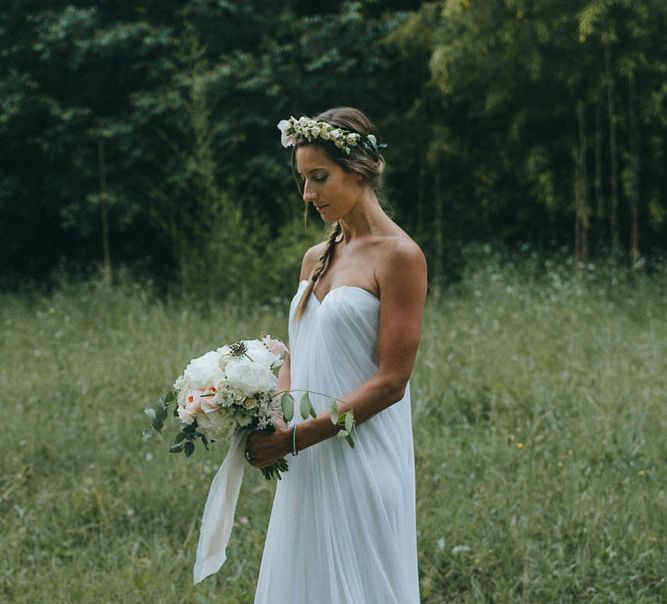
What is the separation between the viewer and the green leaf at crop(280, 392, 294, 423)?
7.09 ft

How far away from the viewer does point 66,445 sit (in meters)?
4.87

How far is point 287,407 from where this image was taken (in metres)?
2.17

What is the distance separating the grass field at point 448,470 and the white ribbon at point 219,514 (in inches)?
41.0

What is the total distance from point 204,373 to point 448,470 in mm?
2403

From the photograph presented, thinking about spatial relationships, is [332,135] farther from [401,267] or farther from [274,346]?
[274,346]

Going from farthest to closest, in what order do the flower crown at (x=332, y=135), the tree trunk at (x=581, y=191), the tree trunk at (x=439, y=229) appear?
the tree trunk at (x=439, y=229)
the tree trunk at (x=581, y=191)
the flower crown at (x=332, y=135)

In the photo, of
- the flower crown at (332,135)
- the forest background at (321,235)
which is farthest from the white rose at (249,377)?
the forest background at (321,235)

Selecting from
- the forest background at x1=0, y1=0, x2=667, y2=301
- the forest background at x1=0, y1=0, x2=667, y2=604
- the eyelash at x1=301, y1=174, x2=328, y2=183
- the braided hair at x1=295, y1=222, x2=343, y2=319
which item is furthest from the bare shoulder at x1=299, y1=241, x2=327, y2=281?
the forest background at x1=0, y1=0, x2=667, y2=301

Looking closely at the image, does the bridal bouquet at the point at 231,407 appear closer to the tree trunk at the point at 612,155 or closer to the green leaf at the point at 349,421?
the green leaf at the point at 349,421

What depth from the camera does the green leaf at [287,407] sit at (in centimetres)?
216

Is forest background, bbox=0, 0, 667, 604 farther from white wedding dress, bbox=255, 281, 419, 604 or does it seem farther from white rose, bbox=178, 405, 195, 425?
white rose, bbox=178, 405, 195, 425

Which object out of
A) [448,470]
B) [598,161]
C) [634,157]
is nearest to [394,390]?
[448,470]

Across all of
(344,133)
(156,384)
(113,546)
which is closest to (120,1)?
(156,384)

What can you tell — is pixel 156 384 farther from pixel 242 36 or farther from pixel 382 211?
pixel 242 36
